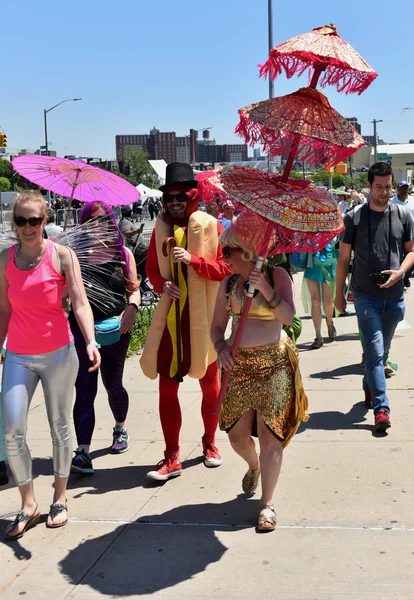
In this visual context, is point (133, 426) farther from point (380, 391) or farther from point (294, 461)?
point (380, 391)

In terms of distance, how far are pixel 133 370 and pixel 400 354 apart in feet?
9.16

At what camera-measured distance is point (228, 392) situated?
13.8ft

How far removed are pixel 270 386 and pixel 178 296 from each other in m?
1.04

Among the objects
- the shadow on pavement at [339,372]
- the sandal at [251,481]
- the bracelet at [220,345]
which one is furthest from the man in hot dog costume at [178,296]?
the shadow on pavement at [339,372]

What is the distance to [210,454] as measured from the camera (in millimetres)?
5145

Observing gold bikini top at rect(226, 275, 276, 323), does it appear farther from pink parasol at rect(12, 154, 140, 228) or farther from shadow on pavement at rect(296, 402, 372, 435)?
shadow on pavement at rect(296, 402, 372, 435)

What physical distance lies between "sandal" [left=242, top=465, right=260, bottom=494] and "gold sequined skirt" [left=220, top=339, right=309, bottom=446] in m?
0.45

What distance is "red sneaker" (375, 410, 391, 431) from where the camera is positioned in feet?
18.4

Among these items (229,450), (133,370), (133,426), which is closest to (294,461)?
(229,450)

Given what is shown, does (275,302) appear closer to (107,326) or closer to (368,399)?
(107,326)

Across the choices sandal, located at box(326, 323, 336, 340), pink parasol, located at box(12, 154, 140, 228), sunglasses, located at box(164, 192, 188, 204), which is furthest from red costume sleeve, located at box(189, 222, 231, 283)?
sandal, located at box(326, 323, 336, 340)

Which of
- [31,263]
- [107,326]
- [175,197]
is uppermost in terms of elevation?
[175,197]

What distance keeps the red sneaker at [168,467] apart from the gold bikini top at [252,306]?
1.23 meters

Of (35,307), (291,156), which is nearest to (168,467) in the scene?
(35,307)
